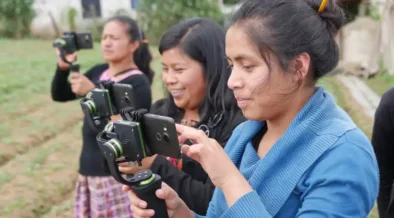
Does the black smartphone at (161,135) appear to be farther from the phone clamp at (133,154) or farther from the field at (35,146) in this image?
the field at (35,146)

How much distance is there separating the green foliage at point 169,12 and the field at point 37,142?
6.41 m

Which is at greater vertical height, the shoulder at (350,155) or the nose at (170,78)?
the shoulder at (350,155)

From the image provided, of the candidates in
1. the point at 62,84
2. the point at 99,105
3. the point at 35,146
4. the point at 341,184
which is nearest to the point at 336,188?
the point at 341,184

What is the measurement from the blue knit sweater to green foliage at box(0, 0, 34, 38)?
17491 mm

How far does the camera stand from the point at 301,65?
1.20 meters

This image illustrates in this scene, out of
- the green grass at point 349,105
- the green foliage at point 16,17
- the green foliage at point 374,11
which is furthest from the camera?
the green foliage at point 16,17

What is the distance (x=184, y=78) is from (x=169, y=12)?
14879 mm

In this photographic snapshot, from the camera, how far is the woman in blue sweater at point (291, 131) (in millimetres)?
1086

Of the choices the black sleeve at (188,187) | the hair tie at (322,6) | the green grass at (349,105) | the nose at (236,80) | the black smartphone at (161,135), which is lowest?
the green grass at (349,105)

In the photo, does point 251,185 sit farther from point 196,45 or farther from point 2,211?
point 2,211

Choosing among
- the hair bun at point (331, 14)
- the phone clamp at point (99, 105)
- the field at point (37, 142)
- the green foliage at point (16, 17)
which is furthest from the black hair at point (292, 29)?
the green foliage at point (16, 17)

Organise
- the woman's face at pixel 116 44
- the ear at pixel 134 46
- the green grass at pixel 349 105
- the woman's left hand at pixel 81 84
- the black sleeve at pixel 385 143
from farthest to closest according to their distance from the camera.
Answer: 1. the green grass at pixel 349 105
2. the ear at pixel 134 46
3. the woman's face at pixel 116 44
4. the woman's left hand at pixel 81 84
5. the black sleeve at pixel 385 143

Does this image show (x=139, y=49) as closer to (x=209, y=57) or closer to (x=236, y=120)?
(x=209, y=57)

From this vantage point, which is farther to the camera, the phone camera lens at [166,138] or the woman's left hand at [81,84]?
the woman's left hand at [81,84]
